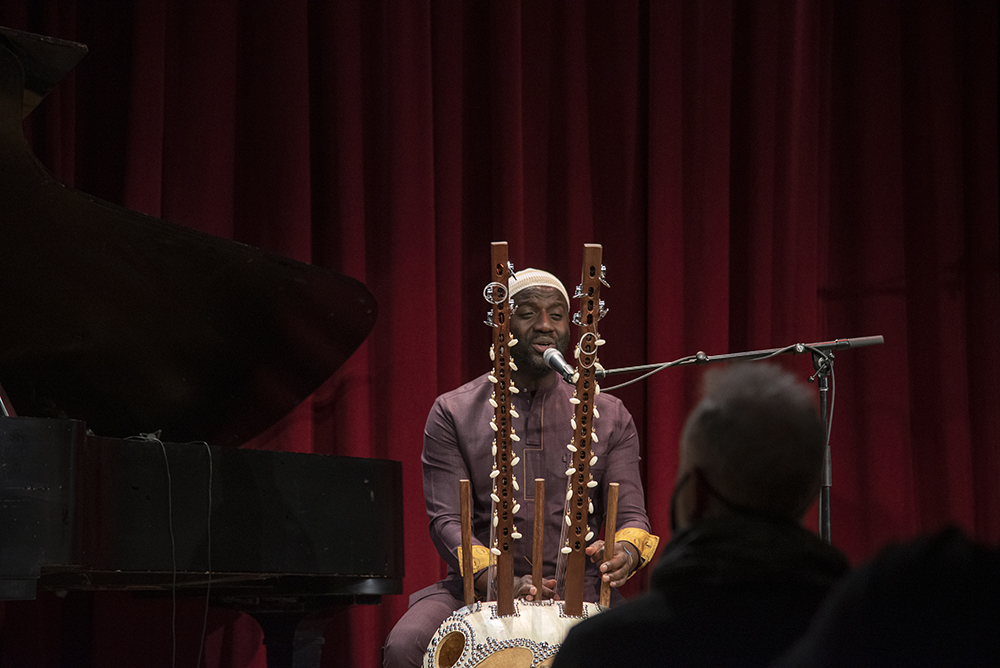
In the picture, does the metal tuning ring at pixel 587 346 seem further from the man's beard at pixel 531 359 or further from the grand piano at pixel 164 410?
the man's beard at pixel 531 359

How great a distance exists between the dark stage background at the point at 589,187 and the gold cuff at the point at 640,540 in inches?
33.6

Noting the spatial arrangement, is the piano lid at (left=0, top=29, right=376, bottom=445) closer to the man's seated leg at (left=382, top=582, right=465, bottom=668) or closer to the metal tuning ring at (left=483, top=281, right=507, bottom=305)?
the metal tuning ring at (left=483, top=281, right=507, bottom=305)

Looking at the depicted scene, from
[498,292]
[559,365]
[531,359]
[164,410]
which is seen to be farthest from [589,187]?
[164,410]

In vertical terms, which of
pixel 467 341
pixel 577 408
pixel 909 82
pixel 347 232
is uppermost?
pixel 909 82

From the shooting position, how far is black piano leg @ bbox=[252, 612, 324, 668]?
316 cm

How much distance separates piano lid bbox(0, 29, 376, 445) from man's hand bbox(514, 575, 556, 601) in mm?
935

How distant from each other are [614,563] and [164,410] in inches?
58.0

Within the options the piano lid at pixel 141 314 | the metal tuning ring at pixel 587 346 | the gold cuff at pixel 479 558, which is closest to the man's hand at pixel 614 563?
the gold cuff at pixel 479 558

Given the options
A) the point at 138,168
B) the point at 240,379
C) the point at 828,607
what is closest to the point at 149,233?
the point at 240,379

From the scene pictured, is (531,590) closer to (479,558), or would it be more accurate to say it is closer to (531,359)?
(479,558)

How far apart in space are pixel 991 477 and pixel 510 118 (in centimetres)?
254

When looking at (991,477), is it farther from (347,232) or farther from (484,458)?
(347,232)

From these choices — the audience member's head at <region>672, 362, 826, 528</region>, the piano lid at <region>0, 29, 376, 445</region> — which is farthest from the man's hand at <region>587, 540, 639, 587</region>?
the audience member's head at <region>672, 362, 826, 528</region>

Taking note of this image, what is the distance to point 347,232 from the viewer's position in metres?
4.07
